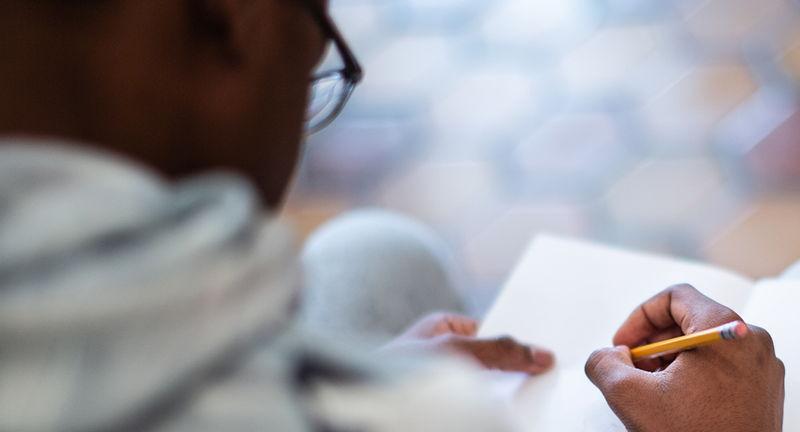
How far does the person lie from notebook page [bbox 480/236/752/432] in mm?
280

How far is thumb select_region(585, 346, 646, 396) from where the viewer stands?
1.73ft

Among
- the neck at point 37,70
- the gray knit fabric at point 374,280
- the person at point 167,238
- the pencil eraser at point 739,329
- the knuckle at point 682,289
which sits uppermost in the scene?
the neck at point 37,70

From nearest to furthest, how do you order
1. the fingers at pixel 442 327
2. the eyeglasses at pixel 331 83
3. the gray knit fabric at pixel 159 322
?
the gray knit fabric at pixel 159 322
the eyeglasses at pixel 331 83
the fingers at pixel 442 327

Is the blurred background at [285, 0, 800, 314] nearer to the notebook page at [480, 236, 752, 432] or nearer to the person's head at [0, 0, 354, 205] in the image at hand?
the notebook page at [480, 236, 752, 432]

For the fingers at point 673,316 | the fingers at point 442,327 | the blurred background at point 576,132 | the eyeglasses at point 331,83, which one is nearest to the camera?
the eyeglasses at point 331,83

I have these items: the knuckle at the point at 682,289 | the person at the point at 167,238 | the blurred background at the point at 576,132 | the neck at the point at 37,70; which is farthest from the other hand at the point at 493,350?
the blurred background at the point at 576,132

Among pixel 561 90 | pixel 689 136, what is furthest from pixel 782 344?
pixel 561 90

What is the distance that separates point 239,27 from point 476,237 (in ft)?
2.94

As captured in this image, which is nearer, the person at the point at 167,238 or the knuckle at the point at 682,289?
the person at the point at 167,238

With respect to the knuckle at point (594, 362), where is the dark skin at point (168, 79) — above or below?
above

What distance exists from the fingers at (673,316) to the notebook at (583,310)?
0.05 metres

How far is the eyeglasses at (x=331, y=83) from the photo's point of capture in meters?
0.43

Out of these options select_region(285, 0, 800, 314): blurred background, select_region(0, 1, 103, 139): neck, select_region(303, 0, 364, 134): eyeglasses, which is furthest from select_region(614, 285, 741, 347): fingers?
select_region(285, 0, 800, 314): blurred background

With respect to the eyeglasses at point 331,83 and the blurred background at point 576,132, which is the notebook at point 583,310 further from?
the blurred background at point 576,132
